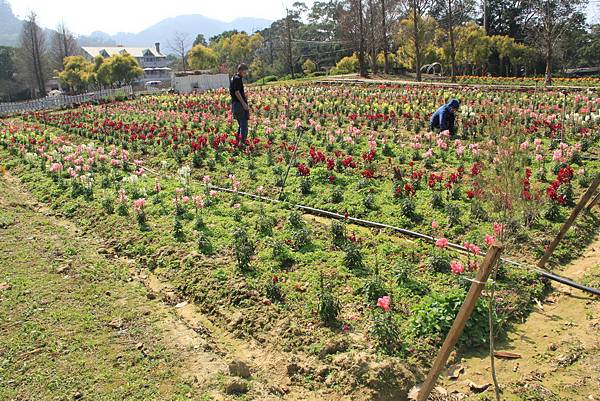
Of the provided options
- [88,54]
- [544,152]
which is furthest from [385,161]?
[88,54]

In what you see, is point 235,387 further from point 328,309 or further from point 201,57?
point 201,57

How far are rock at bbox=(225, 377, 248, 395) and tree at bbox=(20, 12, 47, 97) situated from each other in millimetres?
59880

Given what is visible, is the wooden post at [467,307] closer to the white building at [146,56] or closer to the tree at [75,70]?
the tree at [75,70]

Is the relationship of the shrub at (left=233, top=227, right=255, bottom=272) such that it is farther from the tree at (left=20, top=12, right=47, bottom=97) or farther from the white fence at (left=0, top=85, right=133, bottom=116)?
the tree at (left=20, top=12, right=47, bottom=97)

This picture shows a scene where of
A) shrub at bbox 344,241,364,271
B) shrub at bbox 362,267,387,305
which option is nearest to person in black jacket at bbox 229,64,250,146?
shrub at bbox 344,241,364,271

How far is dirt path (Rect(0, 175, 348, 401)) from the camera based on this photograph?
14.2ft

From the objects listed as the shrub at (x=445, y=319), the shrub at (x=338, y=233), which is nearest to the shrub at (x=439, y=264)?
the shrub at (x=445, y=319)

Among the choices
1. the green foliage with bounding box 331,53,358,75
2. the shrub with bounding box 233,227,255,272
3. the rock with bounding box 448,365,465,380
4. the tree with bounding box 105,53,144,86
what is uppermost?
the tree with bounding box 105,53,144,86

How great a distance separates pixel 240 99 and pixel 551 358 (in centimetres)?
895

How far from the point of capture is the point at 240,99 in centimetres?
1179

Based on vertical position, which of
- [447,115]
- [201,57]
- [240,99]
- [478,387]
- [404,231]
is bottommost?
[478,387]

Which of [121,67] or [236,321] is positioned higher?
[121,67]

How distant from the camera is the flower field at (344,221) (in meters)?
4.89

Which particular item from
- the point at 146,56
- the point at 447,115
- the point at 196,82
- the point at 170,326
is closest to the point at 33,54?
the point at 196,82
